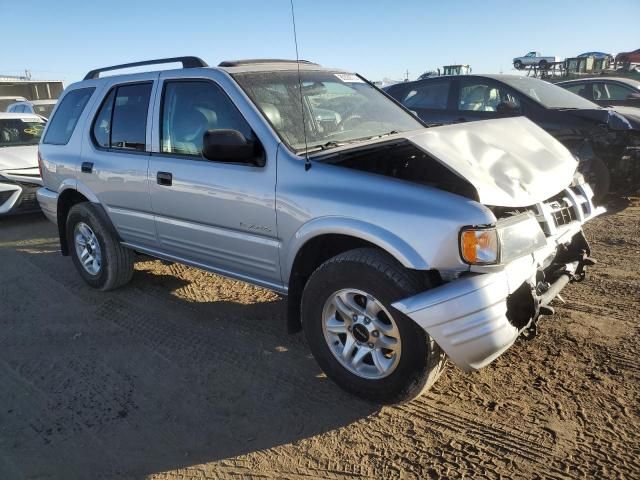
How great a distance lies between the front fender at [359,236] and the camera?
258 cm

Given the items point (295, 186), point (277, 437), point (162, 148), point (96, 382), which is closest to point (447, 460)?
point (277, 437)

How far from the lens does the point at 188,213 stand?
372 centimetres

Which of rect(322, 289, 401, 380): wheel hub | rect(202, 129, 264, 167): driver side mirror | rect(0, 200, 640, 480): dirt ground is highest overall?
rect(202, 129, 264, 167): driver side mirror

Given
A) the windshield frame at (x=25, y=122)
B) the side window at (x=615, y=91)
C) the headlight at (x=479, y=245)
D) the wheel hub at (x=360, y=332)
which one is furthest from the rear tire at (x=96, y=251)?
the side window at (x=615, y=91)

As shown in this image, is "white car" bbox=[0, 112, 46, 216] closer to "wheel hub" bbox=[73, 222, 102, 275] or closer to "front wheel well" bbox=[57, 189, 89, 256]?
"front wheel well" bbox=[57, 189, 89, 256]

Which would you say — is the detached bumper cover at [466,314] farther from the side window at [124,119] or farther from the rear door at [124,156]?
the side window at [124,119]

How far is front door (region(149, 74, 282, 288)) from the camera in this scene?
329 cm

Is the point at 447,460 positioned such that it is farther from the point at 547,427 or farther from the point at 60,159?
the point at 60,159

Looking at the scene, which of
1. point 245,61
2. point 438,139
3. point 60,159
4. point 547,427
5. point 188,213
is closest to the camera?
point 547,427

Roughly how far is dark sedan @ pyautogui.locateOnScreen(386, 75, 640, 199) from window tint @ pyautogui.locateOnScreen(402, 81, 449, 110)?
0.05ft

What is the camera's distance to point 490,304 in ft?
8.07

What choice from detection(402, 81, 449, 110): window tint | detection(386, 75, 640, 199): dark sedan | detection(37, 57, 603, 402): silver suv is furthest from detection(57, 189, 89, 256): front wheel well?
detection(402, 81, 449, 110): window tint

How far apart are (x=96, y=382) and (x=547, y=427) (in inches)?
105

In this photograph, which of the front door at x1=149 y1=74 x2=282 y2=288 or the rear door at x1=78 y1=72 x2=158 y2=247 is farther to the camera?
the rear door at x1=78 y1=72 x2=158 y2=247
